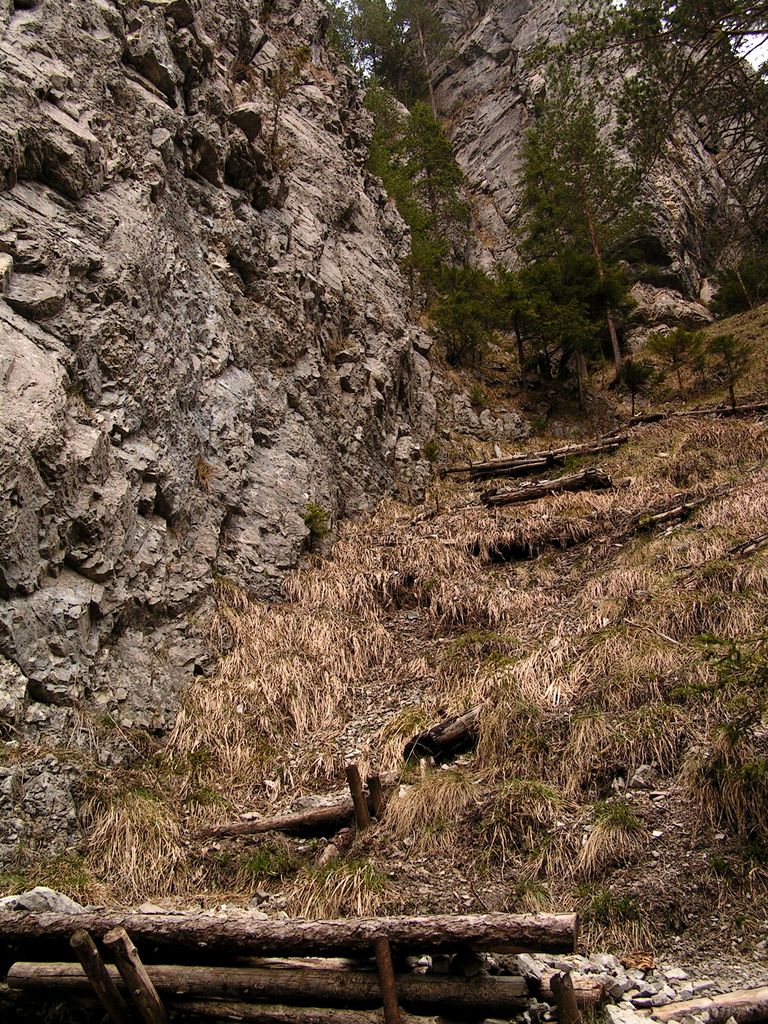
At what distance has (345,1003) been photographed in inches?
161

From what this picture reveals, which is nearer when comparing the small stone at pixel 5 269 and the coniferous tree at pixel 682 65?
the coniferous tree at pixel 682 65

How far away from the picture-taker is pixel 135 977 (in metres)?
4.02

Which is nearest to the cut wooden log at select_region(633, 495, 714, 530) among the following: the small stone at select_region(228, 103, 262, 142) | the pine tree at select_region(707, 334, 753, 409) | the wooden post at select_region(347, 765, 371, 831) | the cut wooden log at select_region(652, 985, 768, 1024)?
the pine tree at select_region(707, 334, 753, 409)

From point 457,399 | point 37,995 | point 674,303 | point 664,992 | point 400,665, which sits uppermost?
point 674,303

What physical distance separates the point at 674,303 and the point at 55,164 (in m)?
23.2

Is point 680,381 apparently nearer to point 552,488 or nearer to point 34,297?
point 552,488

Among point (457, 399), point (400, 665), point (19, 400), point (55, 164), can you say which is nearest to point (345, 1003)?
point (400, 665)

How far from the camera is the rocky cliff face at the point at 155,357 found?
745 cm

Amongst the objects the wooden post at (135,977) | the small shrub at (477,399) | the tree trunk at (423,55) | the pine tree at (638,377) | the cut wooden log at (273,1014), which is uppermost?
the tree trunk at (423,55)

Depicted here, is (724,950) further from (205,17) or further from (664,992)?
(205,17)

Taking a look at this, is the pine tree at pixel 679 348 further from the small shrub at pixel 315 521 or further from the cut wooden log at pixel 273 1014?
the cut wooden log at pixel 273 1014

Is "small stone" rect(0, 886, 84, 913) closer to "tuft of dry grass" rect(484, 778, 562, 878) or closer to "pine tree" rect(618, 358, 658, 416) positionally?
"tuft of dry grass" rect(484, 778, 562, 878)

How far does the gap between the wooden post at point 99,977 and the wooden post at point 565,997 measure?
8.45 feet

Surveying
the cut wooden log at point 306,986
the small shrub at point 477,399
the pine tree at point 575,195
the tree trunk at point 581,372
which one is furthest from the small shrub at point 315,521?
the pine tree at point 575,195
